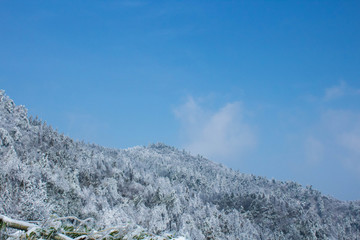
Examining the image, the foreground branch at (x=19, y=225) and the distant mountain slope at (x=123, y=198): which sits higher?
the distant mountain slope at (x=123, y=198)

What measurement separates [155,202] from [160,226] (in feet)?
105

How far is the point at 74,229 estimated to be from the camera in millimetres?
2777

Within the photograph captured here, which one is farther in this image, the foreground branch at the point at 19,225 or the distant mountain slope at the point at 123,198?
the distant mountain slope at the point at 123,198

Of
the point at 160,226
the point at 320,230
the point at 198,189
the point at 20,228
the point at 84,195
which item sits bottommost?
the point at 20,228

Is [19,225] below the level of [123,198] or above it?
below

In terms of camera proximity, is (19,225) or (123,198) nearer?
(19,225)

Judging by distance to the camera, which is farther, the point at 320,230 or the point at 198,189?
the point at 198,189

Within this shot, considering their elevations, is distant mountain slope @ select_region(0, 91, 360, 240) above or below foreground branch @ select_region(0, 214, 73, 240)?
above

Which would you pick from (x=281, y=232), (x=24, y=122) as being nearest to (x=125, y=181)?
(x=24, y=122)

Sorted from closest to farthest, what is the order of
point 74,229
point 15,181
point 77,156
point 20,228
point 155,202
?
point 20,228 → point 74,229 → point 15,181 → point 155,202 → point 77,156

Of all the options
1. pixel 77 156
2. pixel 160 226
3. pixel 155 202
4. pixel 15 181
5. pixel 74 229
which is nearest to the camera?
pixel 74 229

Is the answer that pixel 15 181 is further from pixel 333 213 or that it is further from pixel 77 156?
pixel 333 213

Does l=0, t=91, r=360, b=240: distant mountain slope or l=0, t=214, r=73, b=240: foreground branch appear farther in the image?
l=0, t=91, r=360, b=240: distant mountain slope

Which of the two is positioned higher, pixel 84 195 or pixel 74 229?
pixel 84 195
